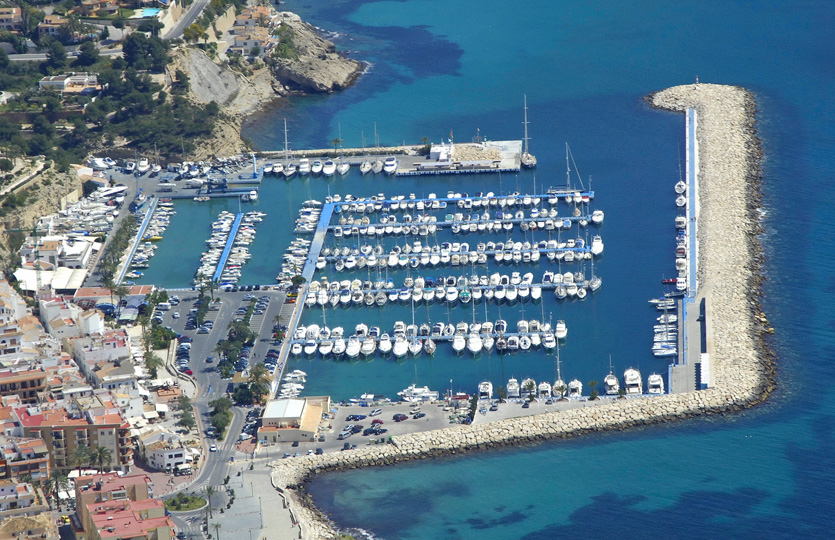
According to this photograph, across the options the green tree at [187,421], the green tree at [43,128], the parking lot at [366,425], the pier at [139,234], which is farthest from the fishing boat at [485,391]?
the green tree at [43,128]

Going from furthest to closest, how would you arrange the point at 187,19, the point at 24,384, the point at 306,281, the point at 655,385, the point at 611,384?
the point at 187,19, the point at 306,281, the point at 611,384, the point at 655,385, the point at 24,384

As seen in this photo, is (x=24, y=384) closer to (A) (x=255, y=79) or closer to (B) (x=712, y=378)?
(B) (x=712, y=378)

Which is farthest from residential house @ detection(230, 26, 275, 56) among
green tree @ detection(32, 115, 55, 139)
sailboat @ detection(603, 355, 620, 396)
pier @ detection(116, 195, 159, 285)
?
sailboat @ detection(603, 355, 620, 396)

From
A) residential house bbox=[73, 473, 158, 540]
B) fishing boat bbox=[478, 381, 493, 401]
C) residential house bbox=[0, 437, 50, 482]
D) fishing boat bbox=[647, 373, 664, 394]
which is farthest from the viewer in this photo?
fishing boat bbox=[478, 381, 493, 401]

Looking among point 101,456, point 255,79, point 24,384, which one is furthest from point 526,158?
point 101,456

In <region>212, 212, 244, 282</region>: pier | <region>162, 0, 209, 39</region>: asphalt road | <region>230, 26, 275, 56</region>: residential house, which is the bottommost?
<region>212, 212, 244, 282</region>: pier

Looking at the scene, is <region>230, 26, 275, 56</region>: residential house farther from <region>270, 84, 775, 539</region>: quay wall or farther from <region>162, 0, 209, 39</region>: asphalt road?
<region>270, 84, 775, 539</region>: quay wall

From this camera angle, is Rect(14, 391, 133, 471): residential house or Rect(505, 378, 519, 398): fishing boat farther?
Rect(505, 378, 519, 398): fishing boat
